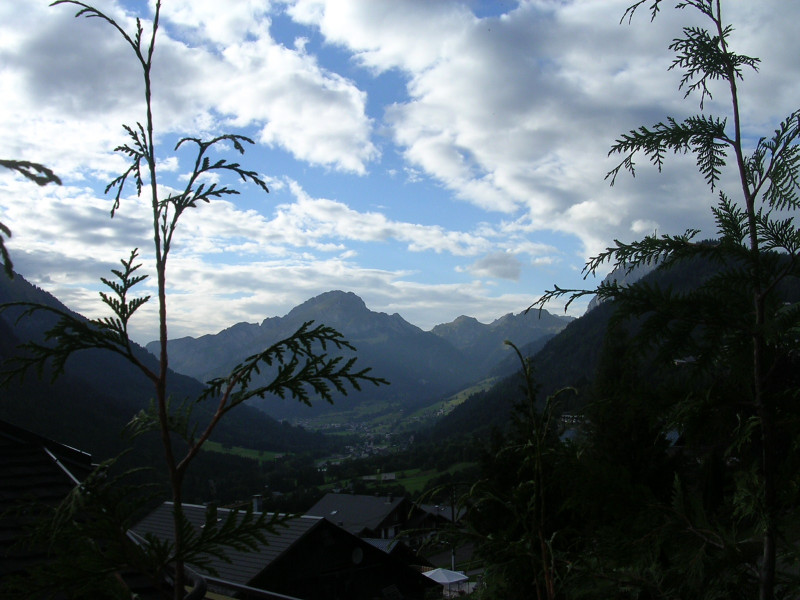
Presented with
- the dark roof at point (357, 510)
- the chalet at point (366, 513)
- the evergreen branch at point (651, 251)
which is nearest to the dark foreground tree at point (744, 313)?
the evergreen branch at point (651, 251)

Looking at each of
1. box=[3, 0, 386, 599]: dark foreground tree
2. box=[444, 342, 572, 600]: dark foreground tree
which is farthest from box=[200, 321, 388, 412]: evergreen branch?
box=[444, 342, 572, 600]: dark foreground tree

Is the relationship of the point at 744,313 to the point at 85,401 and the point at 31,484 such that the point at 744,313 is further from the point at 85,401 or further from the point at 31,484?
the point at 85,401

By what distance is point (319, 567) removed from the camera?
1673 cm

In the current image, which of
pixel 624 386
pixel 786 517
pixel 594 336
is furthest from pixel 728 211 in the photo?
pixel 594 336

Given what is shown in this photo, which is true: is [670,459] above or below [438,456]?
above

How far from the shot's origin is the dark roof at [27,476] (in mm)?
3512

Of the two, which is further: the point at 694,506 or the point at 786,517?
the point at 694,506

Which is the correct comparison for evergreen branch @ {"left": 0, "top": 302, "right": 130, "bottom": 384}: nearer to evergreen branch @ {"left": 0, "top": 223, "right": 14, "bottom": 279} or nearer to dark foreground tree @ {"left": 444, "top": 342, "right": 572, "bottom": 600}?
evergreen branch @ {"left": 0, "top": 223, "right": 14, "bottom": 279}

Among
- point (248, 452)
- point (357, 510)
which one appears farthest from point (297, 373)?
point (248, 452)

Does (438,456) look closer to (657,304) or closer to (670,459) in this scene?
(670,459)

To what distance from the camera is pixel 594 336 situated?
116500 millimetres

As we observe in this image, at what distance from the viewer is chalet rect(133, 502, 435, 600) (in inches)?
595

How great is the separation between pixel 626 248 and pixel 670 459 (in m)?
13.5

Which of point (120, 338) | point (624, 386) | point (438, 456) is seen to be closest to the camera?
point (120, 338)
